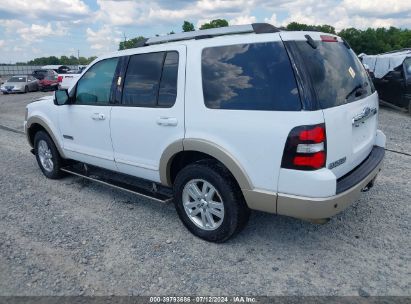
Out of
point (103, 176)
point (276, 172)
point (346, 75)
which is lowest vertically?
point (103, 176)

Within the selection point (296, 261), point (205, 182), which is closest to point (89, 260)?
point (205, 182)

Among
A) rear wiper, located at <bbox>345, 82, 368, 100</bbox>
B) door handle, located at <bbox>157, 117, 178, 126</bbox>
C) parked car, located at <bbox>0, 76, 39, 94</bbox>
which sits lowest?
parked car, located at <bbox>0, 76, 39, 94</bbox>

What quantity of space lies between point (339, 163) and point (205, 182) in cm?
121

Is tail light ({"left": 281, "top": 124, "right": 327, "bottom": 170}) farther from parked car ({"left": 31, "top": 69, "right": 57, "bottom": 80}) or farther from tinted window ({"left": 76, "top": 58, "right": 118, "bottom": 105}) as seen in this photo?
parked car ({"left": 31, "top": 69, "right": 57, "bottom": 80})

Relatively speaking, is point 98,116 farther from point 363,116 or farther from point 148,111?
point 363,116

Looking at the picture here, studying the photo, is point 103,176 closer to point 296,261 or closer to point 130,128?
point 130,128

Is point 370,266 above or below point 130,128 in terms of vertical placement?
below

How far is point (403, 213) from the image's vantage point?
405cm

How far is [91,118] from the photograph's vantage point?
4410 millimetres

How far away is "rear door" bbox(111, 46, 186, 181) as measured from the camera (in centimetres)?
353

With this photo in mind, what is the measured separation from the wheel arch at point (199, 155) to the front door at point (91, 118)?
913 millimetres

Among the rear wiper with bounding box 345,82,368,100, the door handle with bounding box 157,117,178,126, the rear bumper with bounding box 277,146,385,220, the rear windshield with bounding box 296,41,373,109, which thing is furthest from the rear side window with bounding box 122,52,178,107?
the rear wiper with bounding box 345,82,368,100

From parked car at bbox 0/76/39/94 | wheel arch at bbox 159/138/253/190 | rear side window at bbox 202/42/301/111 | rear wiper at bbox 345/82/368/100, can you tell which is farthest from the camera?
parked car at bbox 0/76/39/94

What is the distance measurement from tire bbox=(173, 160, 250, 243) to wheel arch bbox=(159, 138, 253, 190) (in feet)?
0.42
